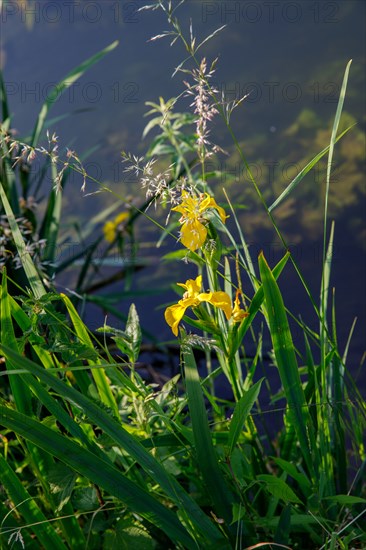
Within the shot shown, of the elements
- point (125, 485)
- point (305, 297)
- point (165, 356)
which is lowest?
point (165, 356)

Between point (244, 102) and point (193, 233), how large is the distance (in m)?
1.79

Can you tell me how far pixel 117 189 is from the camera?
2617 millimetres

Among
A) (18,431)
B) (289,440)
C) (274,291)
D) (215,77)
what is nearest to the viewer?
(18,431)

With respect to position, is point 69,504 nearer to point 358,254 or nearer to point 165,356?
point 165,356

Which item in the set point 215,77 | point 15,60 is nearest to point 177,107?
point 215,77

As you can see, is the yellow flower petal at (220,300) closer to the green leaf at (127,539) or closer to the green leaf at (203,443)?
the green leaf at (203,443)

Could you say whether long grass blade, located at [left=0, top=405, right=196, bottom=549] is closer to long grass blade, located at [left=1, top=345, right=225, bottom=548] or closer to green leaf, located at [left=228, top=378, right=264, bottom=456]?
long grass blade, located at [left=1, top=345, right=225, bottom=548]

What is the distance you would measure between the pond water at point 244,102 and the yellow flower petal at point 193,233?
1073 millimetres

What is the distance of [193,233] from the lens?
84 centimetres

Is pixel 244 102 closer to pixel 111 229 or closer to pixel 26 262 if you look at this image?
pixel 111 229

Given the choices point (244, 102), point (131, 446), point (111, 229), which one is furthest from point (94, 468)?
point (244, 102)

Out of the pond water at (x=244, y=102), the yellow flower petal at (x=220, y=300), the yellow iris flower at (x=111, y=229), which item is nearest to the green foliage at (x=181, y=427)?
the yellow flower petal at (x=220, y=300)

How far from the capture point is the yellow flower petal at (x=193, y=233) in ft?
2.77

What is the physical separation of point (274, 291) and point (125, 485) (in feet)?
1.05
